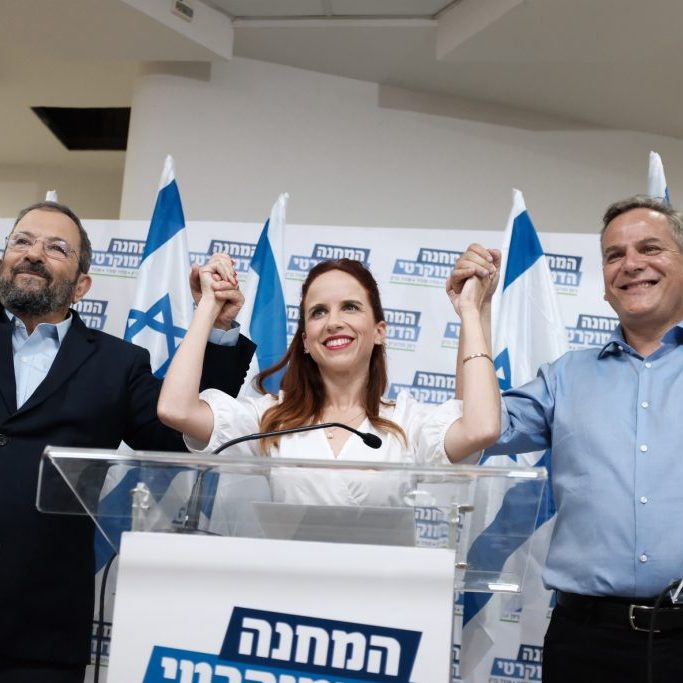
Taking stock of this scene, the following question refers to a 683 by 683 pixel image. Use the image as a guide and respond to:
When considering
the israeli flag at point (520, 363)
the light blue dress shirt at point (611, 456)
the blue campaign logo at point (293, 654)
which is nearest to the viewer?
the blue campaign logo at point (293, 654)

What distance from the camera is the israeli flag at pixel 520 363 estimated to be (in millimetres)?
2984

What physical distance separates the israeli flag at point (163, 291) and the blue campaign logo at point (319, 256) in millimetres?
400

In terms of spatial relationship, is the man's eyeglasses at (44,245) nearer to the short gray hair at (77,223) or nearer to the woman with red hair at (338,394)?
the short gray hair at (77,223)

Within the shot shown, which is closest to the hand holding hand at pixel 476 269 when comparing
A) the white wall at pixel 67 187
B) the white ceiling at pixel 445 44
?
the white ceiling at pixel 445 44

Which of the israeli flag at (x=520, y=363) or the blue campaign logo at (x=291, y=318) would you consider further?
the blue campaign logo at (x=291, y=318)

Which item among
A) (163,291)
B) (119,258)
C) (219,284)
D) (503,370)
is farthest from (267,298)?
(219,284)

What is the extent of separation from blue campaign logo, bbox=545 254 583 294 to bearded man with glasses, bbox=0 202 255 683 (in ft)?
4.83

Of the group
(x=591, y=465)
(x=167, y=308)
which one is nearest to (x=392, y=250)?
(x=167, y=308)

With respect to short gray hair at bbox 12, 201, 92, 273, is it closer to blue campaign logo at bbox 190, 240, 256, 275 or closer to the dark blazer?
the dark blazer

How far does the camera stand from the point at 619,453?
2.28m

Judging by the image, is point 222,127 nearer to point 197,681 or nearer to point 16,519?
point 16,519

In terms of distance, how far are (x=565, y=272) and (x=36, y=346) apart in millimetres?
1922

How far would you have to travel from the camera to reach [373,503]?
4.60 ft

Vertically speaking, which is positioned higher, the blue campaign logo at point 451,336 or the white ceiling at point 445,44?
the white ceiling at point 445,44
